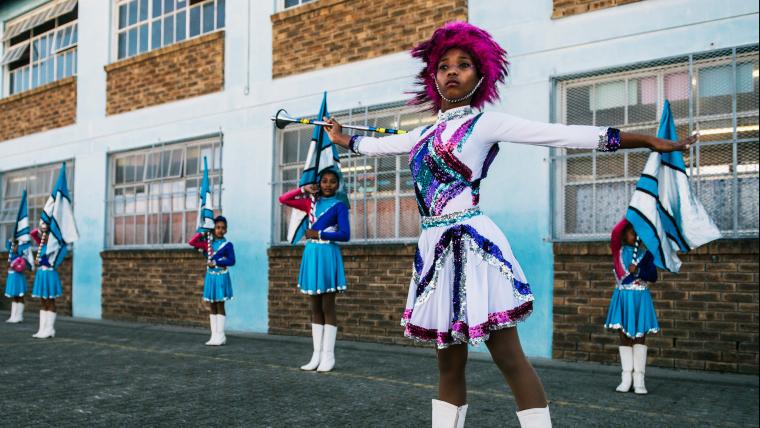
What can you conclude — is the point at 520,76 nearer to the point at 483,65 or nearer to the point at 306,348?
the point at 306,348

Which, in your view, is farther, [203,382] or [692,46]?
[692,46]

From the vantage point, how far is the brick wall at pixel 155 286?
1266 cm

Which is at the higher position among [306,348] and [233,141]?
[233,141]

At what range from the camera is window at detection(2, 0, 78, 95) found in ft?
52.6

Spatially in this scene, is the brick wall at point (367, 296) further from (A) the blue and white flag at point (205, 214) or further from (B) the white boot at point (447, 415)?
(B) the white boot at point (447, 415)

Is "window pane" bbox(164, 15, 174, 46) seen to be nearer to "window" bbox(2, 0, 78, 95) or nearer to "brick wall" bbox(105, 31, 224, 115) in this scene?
"brick wall" bbox(105, 31, 224, 115)

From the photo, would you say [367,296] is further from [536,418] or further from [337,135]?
[536,418]

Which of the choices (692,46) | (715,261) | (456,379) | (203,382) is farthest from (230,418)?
(692,46)

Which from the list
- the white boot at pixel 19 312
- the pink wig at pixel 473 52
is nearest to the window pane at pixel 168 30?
the white boot at pixel 19 312

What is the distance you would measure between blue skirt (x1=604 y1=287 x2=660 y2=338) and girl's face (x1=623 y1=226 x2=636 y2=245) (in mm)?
431

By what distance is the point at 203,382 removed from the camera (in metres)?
6.68

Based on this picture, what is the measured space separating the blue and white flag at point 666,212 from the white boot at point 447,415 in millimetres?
3624

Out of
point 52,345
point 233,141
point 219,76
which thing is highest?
point 219,76

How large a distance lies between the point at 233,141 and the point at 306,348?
4.21 meters
